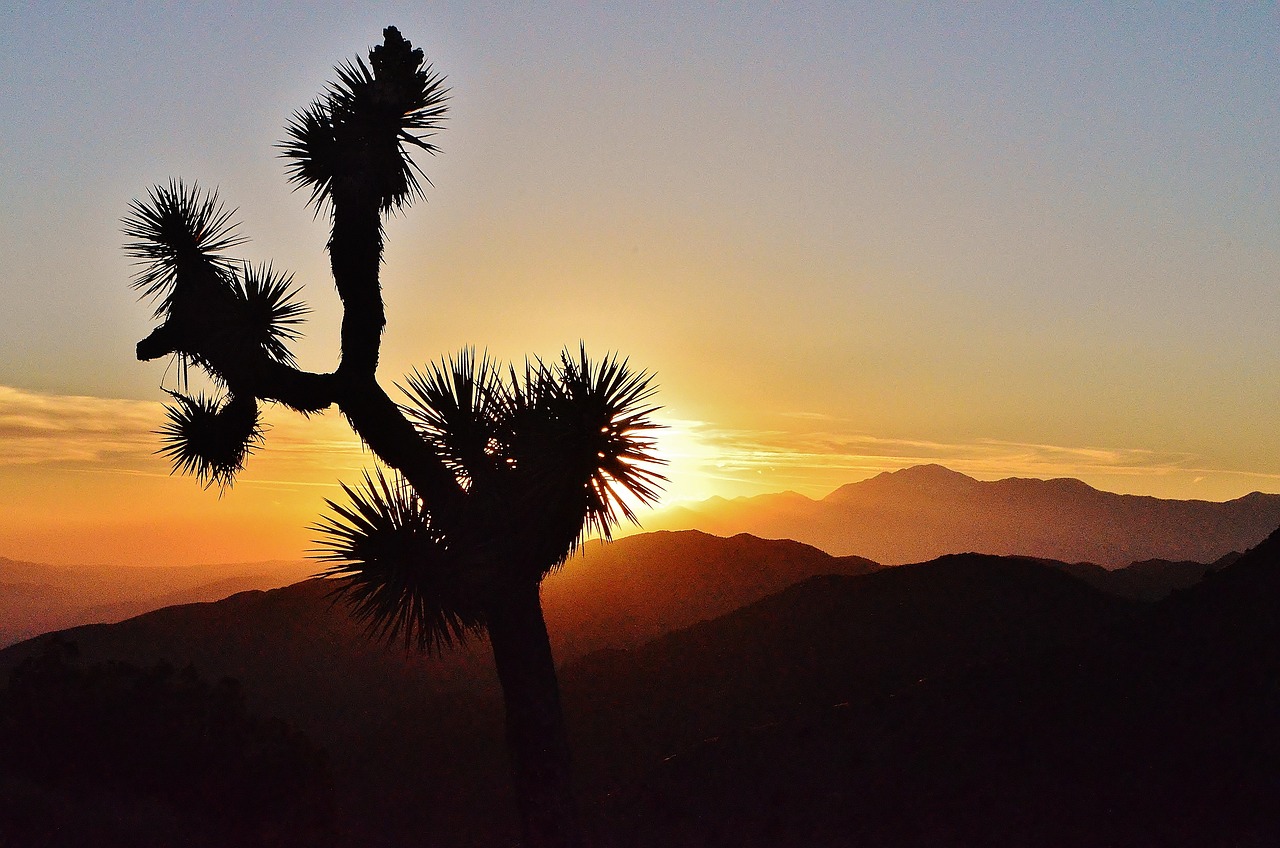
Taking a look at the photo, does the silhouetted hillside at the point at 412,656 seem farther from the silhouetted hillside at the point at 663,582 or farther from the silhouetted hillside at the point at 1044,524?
the silhouetted hillside at the point at 1044,524

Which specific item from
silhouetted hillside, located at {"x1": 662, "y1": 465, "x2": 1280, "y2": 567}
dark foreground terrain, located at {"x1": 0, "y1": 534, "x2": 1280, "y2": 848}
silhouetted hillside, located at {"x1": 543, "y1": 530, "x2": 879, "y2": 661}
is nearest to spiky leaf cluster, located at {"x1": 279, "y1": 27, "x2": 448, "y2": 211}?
dark foreground terrain, located at {"x1": 0, "y1": 534, "x2": 1280, "y2": 848}

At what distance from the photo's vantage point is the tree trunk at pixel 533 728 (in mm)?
9992

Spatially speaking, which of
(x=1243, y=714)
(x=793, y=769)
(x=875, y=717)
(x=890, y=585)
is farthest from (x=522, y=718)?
(x=890, y=585)

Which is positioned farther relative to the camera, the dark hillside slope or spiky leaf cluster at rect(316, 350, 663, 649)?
the dark hillside slope

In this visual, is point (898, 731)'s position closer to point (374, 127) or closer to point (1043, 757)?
point (1043, 757)

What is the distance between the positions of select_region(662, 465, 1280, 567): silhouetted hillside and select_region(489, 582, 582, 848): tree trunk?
11720 cm

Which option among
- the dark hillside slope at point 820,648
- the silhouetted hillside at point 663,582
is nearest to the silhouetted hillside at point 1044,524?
the silhouetted hillside at point 663,582

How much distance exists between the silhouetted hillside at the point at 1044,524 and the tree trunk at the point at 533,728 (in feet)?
385

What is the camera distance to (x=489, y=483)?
971cm

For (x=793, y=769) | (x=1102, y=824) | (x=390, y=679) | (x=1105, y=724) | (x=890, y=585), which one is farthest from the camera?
(x=390, y=679)

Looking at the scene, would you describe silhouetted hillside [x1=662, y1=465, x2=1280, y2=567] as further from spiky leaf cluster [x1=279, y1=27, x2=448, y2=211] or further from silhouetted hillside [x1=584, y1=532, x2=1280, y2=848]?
spiky leaf cluster [x1=279, y1=27, x2=448, y2=211]

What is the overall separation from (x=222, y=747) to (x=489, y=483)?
8039 millimetres

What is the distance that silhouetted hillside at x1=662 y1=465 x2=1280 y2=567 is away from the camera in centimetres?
11994

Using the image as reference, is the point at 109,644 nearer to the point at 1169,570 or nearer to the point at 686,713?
the point at 686,713
